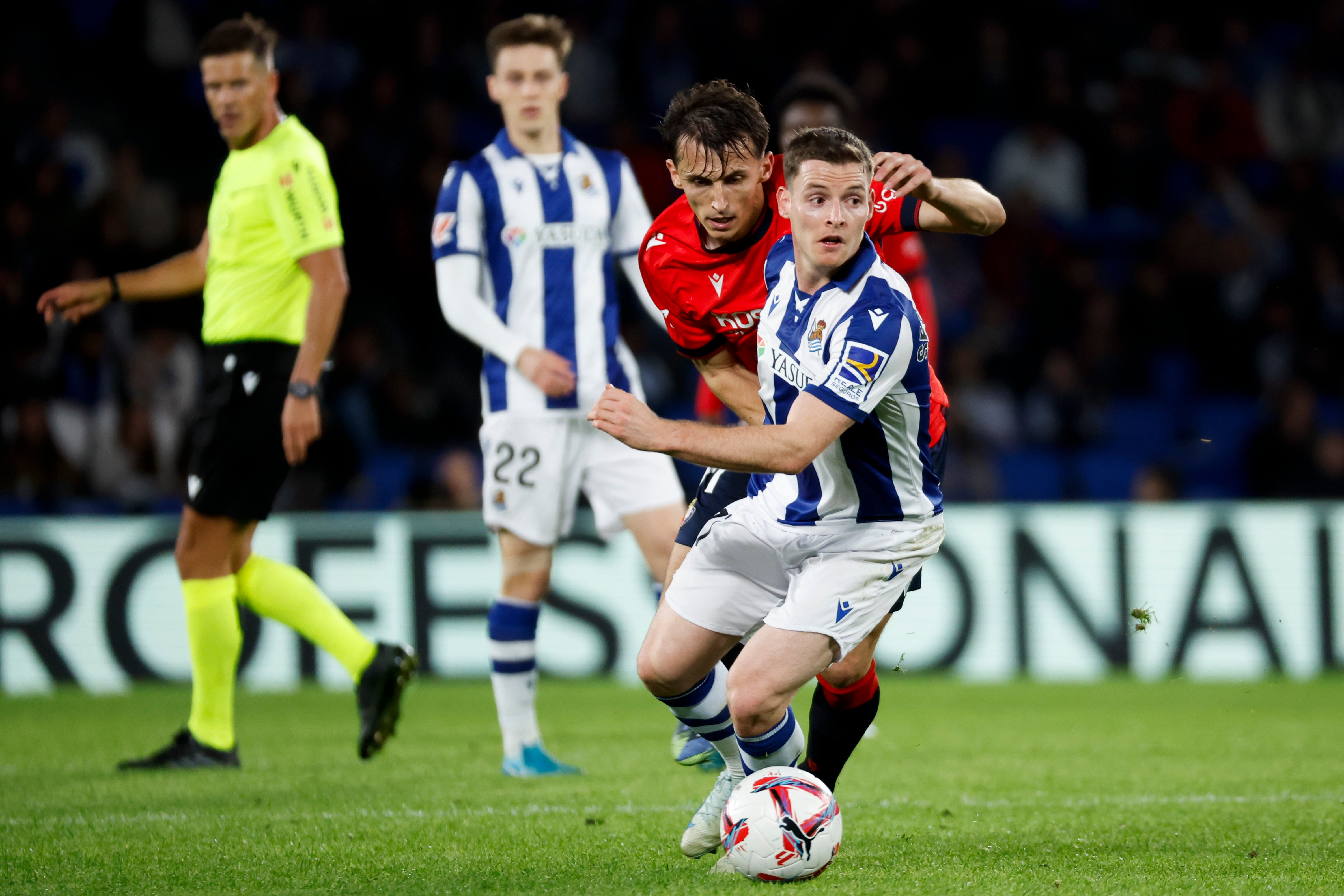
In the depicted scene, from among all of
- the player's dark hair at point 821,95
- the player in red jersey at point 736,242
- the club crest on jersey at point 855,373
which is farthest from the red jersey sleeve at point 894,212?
the player's dark hair at point 821,95

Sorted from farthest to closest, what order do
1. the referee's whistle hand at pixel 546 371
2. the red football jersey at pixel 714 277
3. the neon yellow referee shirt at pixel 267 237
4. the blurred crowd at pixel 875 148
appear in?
the blurred crowd at pixel 875 148 → the neon yellow referee shirt at pixel 267 237 → the referee's whistle hand at pixel 546 371 → the red football jersey at pixel 714 277

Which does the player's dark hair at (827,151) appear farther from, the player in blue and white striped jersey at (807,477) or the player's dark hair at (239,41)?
the player's dark hair at (239,41)

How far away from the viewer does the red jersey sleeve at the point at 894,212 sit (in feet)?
13.2

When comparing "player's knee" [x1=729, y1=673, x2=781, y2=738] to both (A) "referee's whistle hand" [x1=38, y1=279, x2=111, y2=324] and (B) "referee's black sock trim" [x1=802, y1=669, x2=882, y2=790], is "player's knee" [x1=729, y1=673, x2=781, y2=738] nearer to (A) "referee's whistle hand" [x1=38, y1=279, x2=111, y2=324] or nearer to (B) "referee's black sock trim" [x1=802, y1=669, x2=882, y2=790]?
(B) "referee's black sock trim" [x1=802, y1=669, x2=882, y2=790]

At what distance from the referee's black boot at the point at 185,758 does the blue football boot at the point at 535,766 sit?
992 mm

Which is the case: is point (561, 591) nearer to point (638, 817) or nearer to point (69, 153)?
point (638, 817)

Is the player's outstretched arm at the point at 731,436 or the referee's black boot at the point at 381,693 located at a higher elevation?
the player's outstretched arm at the point at 731,436

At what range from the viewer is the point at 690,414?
34.9 ft

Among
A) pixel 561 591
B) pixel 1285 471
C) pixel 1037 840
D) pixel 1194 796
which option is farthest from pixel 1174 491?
pixel 1037 840

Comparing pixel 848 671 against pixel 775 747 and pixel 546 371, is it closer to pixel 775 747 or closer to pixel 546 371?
pixel 775 747

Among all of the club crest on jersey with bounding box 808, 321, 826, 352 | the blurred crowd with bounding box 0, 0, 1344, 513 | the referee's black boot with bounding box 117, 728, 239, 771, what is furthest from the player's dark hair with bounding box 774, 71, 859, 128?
the blurred crowd with bounding box 0, 0, 1344, 513

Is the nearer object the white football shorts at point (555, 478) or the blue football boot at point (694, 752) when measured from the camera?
the blue football boot at point (694, 752)

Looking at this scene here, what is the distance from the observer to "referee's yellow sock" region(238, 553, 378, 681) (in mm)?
5613

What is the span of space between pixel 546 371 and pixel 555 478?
484 millimetres
